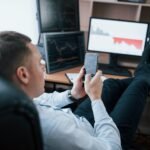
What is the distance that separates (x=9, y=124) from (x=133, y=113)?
1.06 meters

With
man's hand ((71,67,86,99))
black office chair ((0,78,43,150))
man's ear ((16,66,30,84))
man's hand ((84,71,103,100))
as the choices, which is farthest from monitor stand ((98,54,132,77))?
black office chair ((0,78,43,150))

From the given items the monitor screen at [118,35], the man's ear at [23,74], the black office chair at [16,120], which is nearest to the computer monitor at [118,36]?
the monitor screen at [118,35]

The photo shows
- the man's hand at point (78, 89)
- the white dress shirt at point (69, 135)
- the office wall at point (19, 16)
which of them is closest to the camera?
the white dress shirt at point (69, 135)

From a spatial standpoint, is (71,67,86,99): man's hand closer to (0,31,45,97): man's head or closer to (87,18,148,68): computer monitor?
(0,31,45,97): man's head

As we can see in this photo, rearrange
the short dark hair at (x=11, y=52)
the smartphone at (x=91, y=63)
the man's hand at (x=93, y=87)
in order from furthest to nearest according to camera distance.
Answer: the smartphone at (x=91, y=63) → the man's hand at (x=93, y=87) → the short dark hair at (x=11, y=52)

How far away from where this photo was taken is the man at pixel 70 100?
0.78 m

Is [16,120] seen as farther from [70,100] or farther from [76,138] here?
[70,100]

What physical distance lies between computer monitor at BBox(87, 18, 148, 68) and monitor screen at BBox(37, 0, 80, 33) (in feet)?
0.50

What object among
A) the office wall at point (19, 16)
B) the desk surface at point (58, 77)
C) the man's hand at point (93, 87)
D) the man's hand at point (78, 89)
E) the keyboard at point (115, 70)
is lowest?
the keyboard at point (115, 70)

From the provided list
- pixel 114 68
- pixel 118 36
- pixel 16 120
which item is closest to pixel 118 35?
pixel 118 36

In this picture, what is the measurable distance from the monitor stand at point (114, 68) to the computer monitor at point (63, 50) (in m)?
0.20

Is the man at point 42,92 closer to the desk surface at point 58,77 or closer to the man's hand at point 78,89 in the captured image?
the man's hand at point 78,89

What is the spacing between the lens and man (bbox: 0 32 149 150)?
78 cm

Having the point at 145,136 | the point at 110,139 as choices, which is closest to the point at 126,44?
the point at 145,136
